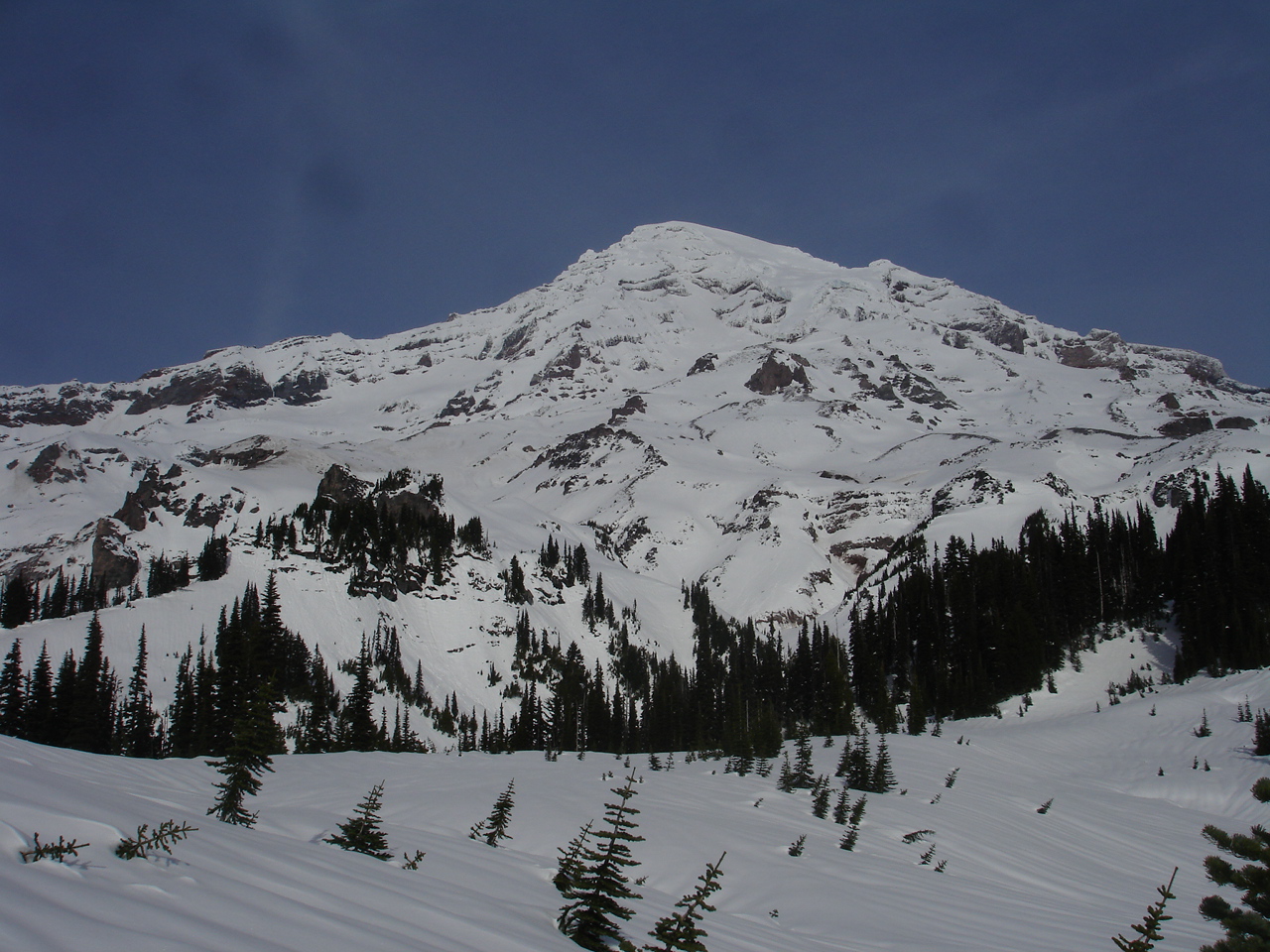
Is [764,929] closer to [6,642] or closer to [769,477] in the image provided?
[6,642]

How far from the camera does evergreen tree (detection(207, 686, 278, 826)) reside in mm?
10461

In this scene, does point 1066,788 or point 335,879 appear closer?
point 335,879

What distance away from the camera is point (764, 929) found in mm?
9617

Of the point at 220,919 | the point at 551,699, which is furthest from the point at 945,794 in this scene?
the point at 551,699

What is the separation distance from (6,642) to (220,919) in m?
80.6

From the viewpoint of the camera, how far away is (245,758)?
38.9 feet

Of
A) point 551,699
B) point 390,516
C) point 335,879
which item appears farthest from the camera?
point 390,516

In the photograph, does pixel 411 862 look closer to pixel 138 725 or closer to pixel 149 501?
pixel 138 725

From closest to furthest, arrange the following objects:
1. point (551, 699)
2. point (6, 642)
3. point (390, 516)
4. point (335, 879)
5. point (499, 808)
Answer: point (335, 879) → point (499, 808) → point (6, 642) → point (551, 699) → point (390, 516)

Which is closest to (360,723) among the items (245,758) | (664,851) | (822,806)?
(822,806)

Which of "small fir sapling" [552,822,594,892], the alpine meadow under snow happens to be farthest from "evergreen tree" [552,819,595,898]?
the alpine meadow under snow

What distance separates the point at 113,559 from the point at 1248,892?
15540 cm

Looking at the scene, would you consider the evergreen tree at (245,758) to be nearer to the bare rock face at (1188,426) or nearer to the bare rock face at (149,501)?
the bare rock face at (149,501)

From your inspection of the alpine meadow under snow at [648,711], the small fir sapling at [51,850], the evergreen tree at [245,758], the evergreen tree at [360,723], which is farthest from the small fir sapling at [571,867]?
the evergreen tree at [360,723]
